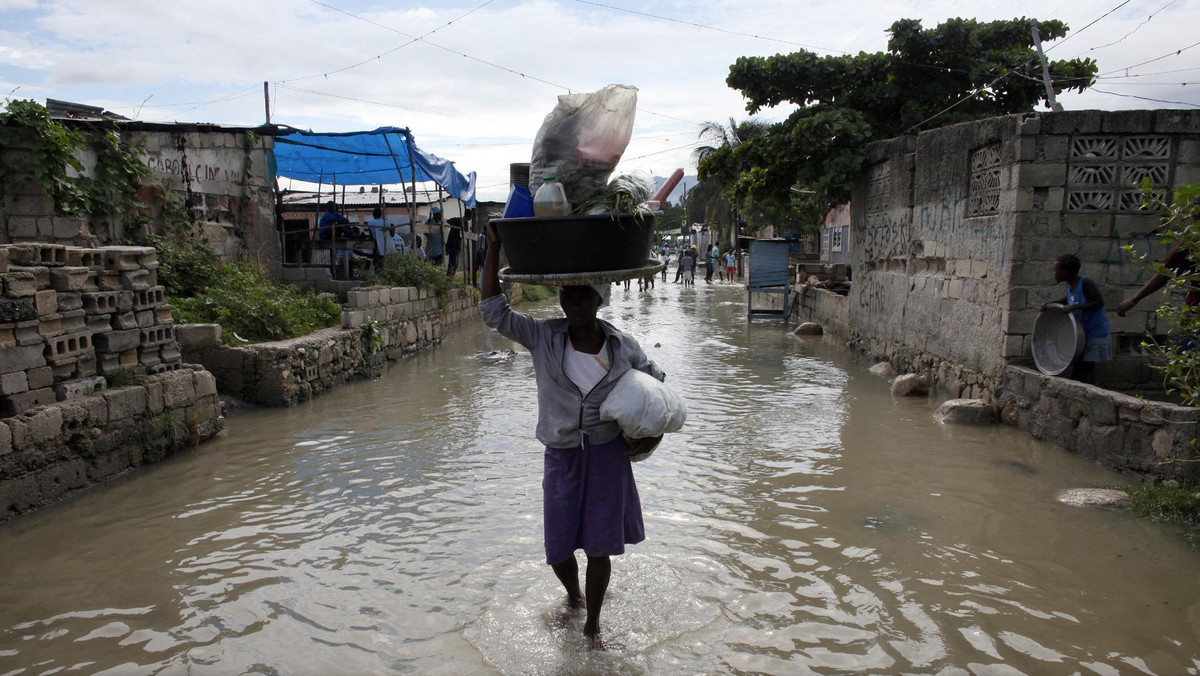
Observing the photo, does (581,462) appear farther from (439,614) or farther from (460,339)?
(460,339)

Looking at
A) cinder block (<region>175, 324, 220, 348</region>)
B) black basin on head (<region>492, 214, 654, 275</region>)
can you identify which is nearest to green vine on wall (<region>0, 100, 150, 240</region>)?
cinder block (<region>175, 324, 220, 348</region>)

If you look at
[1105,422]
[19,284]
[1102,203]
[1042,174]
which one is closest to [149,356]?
[19,284]

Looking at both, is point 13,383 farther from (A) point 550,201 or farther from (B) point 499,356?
(B) point 499,356

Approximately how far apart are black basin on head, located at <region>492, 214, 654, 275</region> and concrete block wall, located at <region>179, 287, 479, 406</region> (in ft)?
20.6

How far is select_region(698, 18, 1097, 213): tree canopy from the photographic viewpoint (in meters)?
14.0

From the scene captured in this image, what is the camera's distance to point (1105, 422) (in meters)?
5.82

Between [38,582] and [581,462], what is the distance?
316cm

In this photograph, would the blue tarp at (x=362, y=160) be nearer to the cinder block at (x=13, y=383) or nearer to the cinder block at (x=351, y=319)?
the cinder block at (x=351, y=319)

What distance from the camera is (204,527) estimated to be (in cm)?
495

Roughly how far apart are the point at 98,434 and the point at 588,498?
437 centimetres

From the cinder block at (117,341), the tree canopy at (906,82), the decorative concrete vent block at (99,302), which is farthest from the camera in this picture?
the tree canopy at (906,82)

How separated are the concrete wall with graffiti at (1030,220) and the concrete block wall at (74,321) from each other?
7.90m

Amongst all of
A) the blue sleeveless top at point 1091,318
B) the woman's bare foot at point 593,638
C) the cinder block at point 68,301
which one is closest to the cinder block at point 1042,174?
the blue sleeveless top at point 1091,318

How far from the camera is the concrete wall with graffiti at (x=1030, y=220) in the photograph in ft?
22.8
